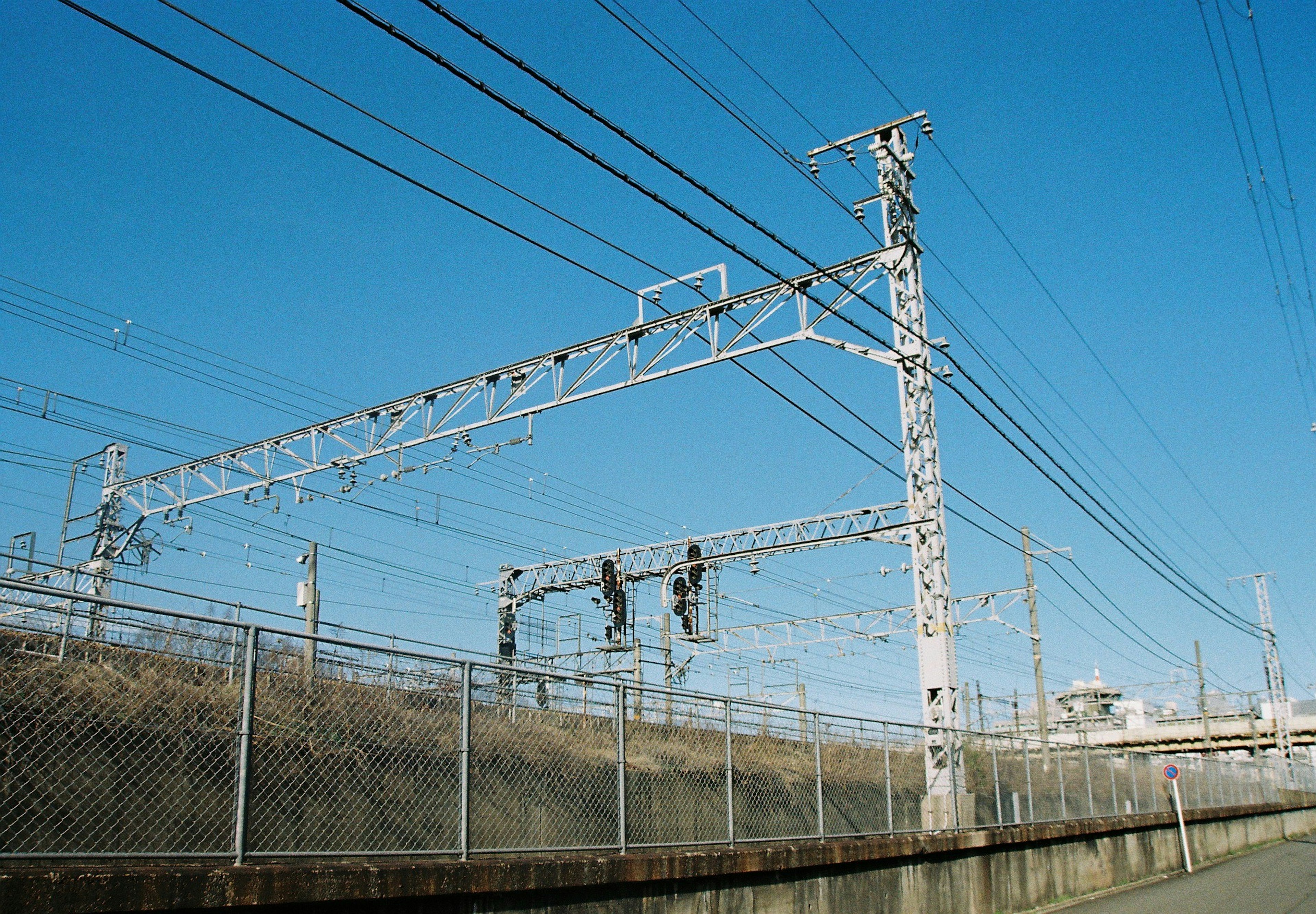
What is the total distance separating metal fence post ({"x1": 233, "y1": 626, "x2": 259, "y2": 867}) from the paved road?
14.4 metres

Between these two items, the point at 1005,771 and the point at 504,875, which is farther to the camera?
the point at 1005,771

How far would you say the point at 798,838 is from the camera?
A: 12578 millimetres

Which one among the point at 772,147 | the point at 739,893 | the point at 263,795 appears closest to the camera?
the point at 263,795

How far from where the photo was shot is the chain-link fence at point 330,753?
6.50m

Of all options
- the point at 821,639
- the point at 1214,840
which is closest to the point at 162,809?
→ the point at 1214,840

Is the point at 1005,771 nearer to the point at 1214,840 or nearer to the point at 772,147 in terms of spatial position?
the point at 772,147

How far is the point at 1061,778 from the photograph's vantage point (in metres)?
20.2

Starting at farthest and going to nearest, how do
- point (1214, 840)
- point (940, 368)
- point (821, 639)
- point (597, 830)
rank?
point (821, 639) → point (1214, 840) → point (940, 368) → point (597, 830)

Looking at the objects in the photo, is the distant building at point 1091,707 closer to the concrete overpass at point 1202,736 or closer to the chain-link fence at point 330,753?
the concrete overpass at point 1202,736

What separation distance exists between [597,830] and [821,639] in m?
35.4

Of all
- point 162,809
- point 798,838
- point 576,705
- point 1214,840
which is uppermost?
point 576,705

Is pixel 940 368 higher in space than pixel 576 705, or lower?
higher

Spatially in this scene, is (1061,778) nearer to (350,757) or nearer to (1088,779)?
(1088,779)

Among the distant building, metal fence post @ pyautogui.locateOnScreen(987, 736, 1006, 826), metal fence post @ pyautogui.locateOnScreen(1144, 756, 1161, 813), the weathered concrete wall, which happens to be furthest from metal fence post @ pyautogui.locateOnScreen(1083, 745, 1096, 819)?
the distant building
